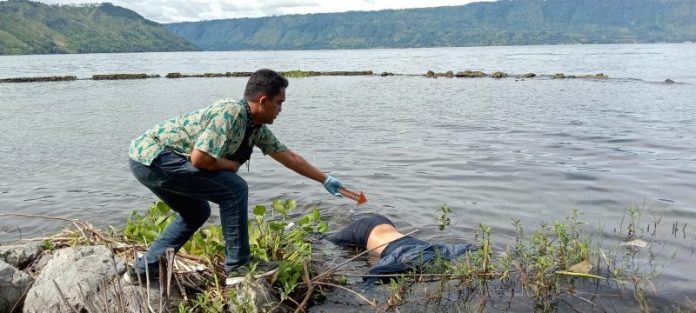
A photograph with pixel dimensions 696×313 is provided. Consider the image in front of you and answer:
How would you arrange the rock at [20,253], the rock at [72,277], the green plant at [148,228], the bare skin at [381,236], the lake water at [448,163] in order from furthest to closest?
the lake water at [448,163]
the bare skin at [381,236]
the green plant at [148,228]
the rock at [20,253]
the rock at [72,277]

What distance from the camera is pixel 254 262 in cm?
574

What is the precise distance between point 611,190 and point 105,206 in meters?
10.1

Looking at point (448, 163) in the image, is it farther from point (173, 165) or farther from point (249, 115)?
point (173, 165)

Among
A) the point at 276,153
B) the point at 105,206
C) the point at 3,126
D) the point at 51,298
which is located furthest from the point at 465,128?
the point at 3,126

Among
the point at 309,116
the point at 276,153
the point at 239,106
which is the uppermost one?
the point at 239,106

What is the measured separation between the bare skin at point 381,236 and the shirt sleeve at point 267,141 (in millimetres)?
2473

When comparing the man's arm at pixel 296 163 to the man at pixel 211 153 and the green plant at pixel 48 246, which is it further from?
the green plant at pixel 48 246

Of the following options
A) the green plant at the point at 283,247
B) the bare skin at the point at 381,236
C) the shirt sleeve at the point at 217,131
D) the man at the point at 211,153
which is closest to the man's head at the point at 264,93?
the man at the point at 211,153

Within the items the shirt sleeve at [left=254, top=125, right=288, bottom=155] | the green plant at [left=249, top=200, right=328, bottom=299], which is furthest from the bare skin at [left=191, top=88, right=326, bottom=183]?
the green plant at [left=249, top=200, right=328, bottom=299]

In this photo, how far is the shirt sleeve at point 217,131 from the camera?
4.74 meters

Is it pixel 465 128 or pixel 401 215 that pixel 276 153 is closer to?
pixel 401 215

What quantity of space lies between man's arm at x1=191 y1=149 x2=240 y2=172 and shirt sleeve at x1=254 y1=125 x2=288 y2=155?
59 cm

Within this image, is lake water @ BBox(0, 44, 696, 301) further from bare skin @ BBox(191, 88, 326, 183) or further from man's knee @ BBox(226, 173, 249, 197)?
bare skin @ BBox(191, 88, 326, 183)

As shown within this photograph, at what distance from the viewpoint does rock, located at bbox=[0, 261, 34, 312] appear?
5.75m
